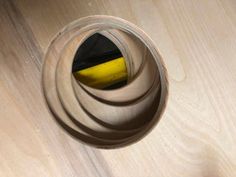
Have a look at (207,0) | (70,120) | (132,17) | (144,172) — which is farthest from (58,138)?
(207,0)

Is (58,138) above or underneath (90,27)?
underneath

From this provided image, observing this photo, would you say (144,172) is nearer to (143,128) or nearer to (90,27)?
(143,128)

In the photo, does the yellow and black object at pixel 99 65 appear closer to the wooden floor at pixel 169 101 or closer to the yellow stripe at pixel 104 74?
the yellow stripe at pixel 104 74

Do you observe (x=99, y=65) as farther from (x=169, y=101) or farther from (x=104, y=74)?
(x=169, y=101)

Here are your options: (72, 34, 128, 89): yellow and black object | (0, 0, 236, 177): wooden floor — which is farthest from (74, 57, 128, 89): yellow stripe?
(0, 0, 236, 177): wooden floor

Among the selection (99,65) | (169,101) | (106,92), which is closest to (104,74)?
(99,65)

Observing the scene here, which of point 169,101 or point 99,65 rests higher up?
point 99,65
